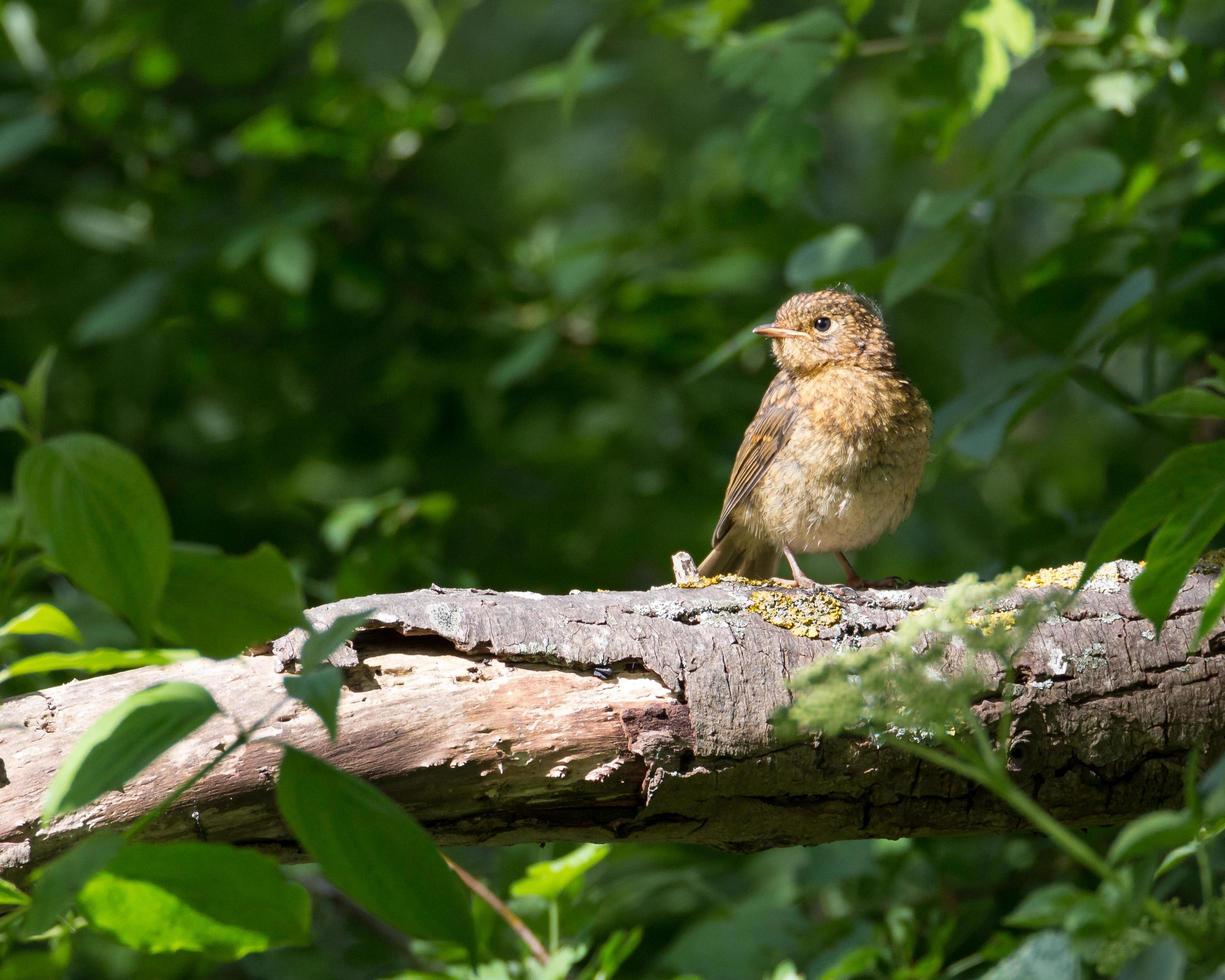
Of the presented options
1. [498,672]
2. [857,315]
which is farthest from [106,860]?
[857,315]

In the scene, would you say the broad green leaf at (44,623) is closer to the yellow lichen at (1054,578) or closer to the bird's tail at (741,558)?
the yellow lichen at (1054,578)

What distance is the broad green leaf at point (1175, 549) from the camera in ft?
5.53

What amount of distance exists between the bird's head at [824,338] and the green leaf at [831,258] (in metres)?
0.96

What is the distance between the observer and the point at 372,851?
55.1 inches

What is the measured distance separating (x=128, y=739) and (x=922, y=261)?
2.42 metres

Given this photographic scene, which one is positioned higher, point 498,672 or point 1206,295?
point 1206,295

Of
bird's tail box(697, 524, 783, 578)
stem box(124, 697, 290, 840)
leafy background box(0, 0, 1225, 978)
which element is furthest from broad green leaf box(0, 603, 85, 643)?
bird's tail box(697, 524, 783, 578)

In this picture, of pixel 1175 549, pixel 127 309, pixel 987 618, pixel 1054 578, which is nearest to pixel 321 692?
pixel 1175 549

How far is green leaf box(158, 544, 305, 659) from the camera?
5.87 feet

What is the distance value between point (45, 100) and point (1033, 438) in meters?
5.39

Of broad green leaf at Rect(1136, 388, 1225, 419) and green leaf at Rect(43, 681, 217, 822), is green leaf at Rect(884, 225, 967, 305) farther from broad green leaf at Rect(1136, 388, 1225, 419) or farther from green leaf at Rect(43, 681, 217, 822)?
green leaf at Rect(43, 681, 217, 822)

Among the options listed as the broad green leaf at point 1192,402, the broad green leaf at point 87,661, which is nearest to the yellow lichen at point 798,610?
the broad green leaf at point 1192,402

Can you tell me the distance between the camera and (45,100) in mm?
4988

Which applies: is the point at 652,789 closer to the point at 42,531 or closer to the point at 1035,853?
the point at 42,531
